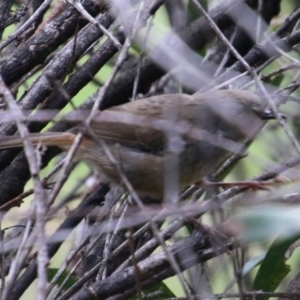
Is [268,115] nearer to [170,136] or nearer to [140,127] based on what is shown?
[170,136]

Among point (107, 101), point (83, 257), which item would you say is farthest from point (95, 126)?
point (83, 257)

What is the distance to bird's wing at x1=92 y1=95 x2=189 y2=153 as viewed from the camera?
11.1 feet

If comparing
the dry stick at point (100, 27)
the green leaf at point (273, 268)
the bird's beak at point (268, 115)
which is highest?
the dry stick at point (100, 27)

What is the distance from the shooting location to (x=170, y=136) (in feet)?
11.0

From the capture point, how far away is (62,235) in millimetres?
3111

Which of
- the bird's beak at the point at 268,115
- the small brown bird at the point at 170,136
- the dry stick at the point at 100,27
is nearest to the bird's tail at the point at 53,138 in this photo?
the small brown bird at the point at 170,136

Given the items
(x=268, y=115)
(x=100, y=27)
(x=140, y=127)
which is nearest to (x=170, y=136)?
(x=140, y=127)

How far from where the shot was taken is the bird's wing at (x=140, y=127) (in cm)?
340

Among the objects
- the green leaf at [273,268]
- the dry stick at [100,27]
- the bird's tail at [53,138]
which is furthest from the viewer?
the bird's tail at [53,138]

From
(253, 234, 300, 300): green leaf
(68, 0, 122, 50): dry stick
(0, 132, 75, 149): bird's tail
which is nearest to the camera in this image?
(68, 0, 122, 50): dry stick

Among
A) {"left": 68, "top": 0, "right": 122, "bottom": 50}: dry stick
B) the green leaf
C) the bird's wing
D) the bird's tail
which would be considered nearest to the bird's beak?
the bird's wing

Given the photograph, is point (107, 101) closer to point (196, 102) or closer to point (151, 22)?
point (196, 102)

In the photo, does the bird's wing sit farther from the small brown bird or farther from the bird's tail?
the bird's tail

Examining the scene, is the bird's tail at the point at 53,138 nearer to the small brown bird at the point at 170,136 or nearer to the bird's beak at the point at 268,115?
the small brown bird at the point at 170,136
